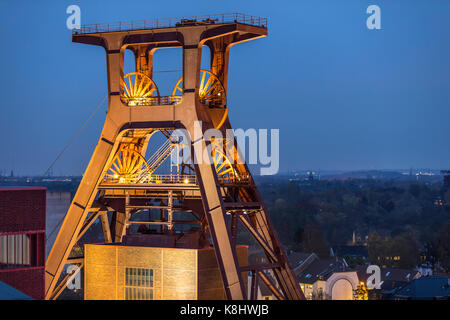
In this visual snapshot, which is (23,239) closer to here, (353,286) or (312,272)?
(353,286)

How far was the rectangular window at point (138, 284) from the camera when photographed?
40.1 m

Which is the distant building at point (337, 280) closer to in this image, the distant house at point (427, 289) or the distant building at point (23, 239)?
the distant house at point (427, 289)

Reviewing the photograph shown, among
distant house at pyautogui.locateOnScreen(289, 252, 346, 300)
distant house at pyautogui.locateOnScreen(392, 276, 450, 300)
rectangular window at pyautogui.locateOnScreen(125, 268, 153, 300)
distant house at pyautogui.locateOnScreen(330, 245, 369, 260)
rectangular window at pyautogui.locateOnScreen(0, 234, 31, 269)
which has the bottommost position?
distant house at pyautogui.locateOnScreen(330, 245, 369, 260)

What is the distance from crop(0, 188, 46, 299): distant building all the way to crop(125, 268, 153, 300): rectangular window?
20.1 ft

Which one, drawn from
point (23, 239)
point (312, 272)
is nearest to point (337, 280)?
point (312, 272)

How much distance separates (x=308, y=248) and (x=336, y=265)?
2521 cm

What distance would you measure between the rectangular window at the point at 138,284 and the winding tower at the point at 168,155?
5.78 ft

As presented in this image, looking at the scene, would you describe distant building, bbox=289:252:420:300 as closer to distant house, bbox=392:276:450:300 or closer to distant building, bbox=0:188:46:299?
distant house, bbox=392:276:450:300

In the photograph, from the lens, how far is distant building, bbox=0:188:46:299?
34.0 meters

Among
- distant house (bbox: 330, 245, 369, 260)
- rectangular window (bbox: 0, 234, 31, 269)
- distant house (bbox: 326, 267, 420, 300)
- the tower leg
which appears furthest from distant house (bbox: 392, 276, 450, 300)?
rectangular window (bbox: 0, 234, 31, 269)

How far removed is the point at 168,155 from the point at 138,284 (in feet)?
26.3

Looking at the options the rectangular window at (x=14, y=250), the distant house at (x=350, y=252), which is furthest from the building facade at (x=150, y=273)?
the distant house at (x=350, y=252)
